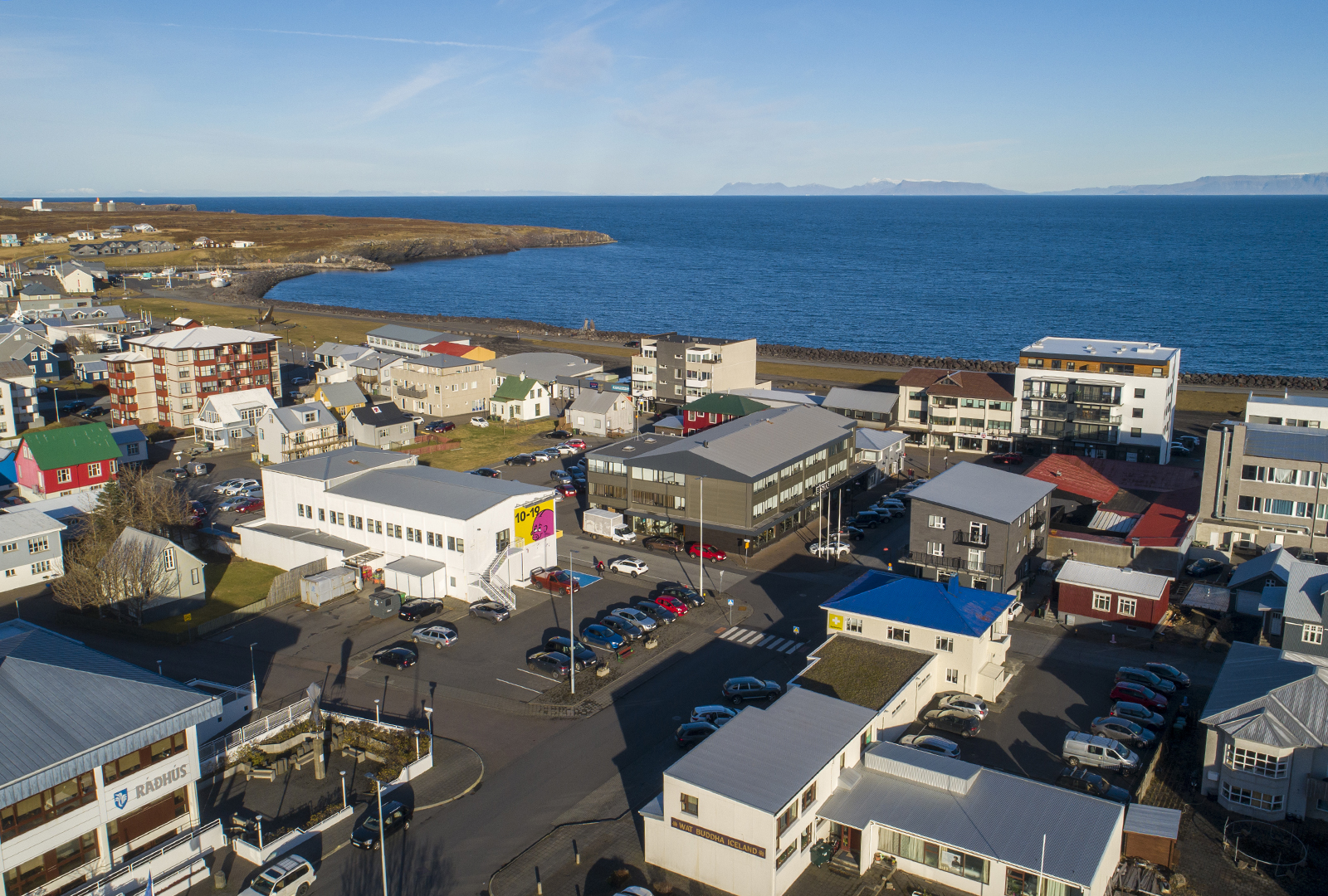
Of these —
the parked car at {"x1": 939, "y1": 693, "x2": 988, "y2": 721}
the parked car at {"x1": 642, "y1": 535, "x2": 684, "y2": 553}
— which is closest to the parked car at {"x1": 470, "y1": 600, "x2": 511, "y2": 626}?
the parked car at {"x1": 642, "y1": 535, "x2": 684, "y2": 553}

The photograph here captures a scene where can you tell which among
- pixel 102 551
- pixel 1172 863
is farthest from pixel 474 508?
pixel 1172 863

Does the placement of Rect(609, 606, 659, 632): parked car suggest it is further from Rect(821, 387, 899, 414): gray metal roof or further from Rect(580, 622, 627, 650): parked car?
Rect(821, 387, 899, 414): gray metal roof

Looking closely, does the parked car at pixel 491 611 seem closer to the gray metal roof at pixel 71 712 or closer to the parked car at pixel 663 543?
the parked car at pixel 663 543

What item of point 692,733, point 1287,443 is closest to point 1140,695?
point 692,733

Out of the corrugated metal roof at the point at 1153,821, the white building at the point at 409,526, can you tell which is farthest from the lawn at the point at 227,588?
the corrugated metal roof at the point at 1153,821

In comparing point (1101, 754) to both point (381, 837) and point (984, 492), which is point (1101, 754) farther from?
point (381, 837)

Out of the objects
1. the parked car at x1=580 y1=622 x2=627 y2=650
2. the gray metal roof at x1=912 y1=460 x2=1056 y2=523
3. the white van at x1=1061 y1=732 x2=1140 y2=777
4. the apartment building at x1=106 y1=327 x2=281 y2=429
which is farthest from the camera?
the apartment building at x1=106 y1=327 x2=281 y2=429
